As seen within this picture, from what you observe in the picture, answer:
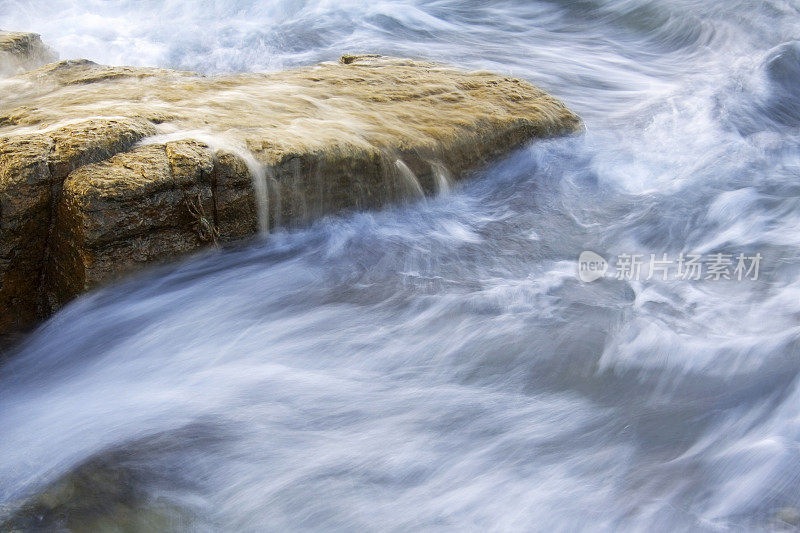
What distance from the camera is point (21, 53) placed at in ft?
20.9

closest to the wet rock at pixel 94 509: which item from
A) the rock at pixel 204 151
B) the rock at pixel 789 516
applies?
the rock at pixel 204 151

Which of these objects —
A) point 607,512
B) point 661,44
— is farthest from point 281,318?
point 661,44

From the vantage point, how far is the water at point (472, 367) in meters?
2.80

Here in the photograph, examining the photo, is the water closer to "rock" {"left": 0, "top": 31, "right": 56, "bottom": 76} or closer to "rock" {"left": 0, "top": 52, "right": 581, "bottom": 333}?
"rock" {"left": 0, "top": 52, "right": 581, "bottom": 333}

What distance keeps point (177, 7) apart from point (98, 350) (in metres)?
7.88

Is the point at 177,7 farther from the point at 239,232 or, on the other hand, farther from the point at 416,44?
the point at 239,232

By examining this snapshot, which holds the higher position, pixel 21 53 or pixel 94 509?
pixel 21 53

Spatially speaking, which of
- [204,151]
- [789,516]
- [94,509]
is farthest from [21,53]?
[789,516]

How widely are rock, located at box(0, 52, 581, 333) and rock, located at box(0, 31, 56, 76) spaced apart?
4.16ft

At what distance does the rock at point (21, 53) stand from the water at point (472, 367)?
11.4ft

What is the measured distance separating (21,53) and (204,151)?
3739mm

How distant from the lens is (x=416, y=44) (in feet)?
26.8

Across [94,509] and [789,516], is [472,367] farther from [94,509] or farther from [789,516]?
[94,509]

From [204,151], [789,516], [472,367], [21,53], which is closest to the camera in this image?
[789,516]
